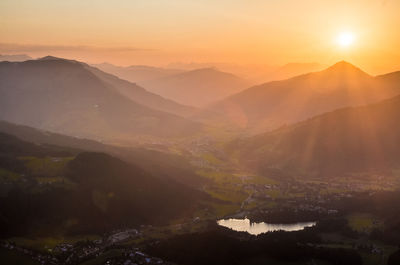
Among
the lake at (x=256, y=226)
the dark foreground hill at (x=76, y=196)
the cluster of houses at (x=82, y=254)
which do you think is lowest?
the lake at (x=256, y=226)

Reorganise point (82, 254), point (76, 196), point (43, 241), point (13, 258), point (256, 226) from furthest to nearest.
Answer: point (256, 226) → point (76, 196) → point (43, 241) → point (82, 254) → point (13, 258)

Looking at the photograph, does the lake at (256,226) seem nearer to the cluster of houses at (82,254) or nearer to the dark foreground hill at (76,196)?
the dark foreground hill at (76,196)

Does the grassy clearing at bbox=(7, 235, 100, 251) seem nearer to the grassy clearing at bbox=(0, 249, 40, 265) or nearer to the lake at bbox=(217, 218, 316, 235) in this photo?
the grassy clearing at bbox=(0, 249, 40, 265)

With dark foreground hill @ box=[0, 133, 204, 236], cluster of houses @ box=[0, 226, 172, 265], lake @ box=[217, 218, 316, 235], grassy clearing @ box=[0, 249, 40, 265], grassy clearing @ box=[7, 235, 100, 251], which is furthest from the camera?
lake @ box=[217, 218, 316, 235]

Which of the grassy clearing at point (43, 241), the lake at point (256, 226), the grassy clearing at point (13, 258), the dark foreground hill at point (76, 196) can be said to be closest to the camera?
the grassy clearing at point (13, 258)

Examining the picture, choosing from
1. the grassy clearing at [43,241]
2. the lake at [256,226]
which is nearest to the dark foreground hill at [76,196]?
the grassy clearing at [43,241]

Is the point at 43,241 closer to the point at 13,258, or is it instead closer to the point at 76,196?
the point at 13,258

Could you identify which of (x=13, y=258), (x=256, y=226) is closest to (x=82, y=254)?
(x=13, y=258)

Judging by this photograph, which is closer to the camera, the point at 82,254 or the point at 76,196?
the point at 82,254

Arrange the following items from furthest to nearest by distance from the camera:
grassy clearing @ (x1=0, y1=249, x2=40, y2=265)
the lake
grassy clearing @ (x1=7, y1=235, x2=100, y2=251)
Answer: the lake < grassy clearing @ (x1=7, y1=235, x2=100, y2=251) < grassy clearing @ (x1=0, y1=249, x2=40, y2=265)

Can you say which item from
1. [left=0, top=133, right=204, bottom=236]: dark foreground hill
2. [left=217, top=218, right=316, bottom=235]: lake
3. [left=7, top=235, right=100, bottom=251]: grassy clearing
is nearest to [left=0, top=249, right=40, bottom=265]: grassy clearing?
[left=7, top=235, right=100, bottom=251]: grassy clearing
